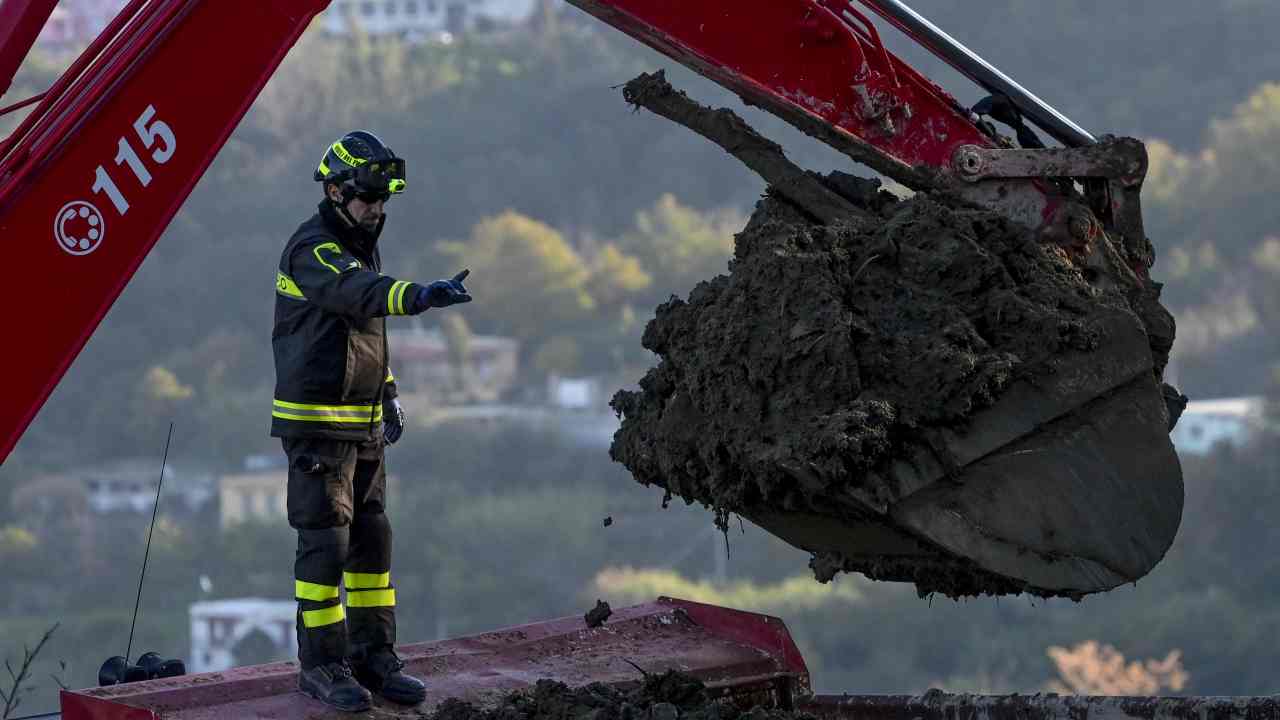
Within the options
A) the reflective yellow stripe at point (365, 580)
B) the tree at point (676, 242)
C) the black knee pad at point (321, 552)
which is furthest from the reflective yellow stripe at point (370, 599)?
the tree at point (676, 242)

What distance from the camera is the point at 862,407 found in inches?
201

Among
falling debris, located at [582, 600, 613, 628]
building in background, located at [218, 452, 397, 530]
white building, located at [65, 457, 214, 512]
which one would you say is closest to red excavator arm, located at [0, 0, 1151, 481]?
falling debris, located at [582, 600, 613, 628]

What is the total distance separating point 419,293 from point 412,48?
7681cm

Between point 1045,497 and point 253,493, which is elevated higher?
point 253,493

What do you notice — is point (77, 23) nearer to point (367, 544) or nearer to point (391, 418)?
point (391, 418)


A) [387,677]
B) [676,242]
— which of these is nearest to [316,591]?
[387,677]

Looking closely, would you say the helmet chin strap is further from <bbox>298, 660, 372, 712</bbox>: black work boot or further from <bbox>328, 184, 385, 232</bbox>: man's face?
<bbox>298, 660, 372, 712</bbox>: black work boot

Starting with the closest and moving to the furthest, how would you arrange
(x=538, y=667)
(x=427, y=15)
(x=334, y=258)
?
(x=334, y=258) < (x=538, y=667) < (x=427, y=15)

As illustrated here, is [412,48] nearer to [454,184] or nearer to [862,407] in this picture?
[454,184]

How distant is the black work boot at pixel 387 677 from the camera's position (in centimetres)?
575

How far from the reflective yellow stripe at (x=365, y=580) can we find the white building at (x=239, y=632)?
4547 centimetres

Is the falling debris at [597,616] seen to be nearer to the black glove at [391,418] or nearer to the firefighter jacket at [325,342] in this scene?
the black glove at [391,418]

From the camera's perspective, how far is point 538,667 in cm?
623

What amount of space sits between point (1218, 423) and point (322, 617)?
55.9 meters
